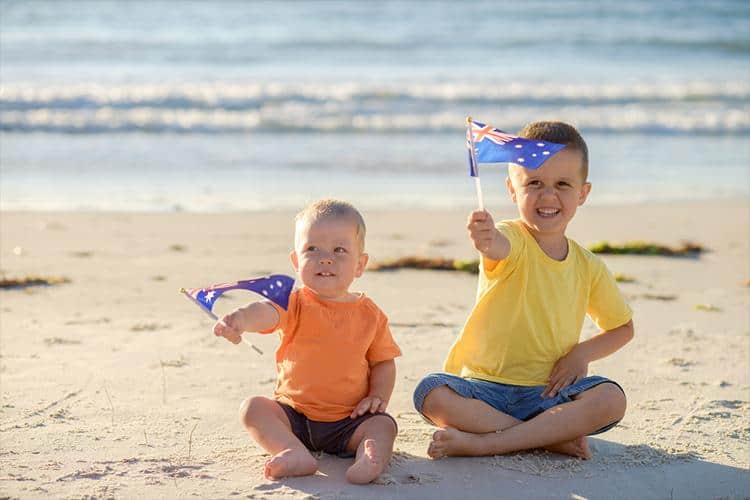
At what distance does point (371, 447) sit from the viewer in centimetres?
355

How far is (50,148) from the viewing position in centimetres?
1205

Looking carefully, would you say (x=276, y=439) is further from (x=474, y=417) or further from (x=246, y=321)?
(x=474, y=417)

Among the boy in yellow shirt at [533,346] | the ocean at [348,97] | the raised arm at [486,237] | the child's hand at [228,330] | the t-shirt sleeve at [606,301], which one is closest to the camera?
the child's hand at [228,330]

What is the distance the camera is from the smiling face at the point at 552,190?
3924 millimetres

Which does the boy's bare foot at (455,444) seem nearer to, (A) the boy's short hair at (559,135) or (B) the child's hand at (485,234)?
(B) the child's hand at (485,234)

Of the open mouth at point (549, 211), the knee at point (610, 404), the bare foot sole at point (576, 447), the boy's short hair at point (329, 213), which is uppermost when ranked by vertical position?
the boy's short hair at point (329, 213)

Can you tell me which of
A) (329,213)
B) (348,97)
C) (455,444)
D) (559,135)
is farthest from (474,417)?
(348,97)

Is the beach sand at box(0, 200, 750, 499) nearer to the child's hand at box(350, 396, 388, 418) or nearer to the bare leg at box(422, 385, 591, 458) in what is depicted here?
the bare leg at box(422, 385, 591, 458)

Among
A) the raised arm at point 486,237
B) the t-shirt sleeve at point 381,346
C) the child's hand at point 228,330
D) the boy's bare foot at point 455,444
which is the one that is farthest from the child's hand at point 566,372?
the child's hand at point 228,330

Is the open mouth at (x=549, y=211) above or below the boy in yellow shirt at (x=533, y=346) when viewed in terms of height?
above

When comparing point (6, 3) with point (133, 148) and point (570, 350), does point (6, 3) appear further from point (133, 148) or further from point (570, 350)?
point (570, 350)

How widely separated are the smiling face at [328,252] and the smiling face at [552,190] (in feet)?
2.21

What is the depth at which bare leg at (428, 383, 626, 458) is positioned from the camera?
3789 millimetres

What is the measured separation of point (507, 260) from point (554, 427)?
609 millimetres
